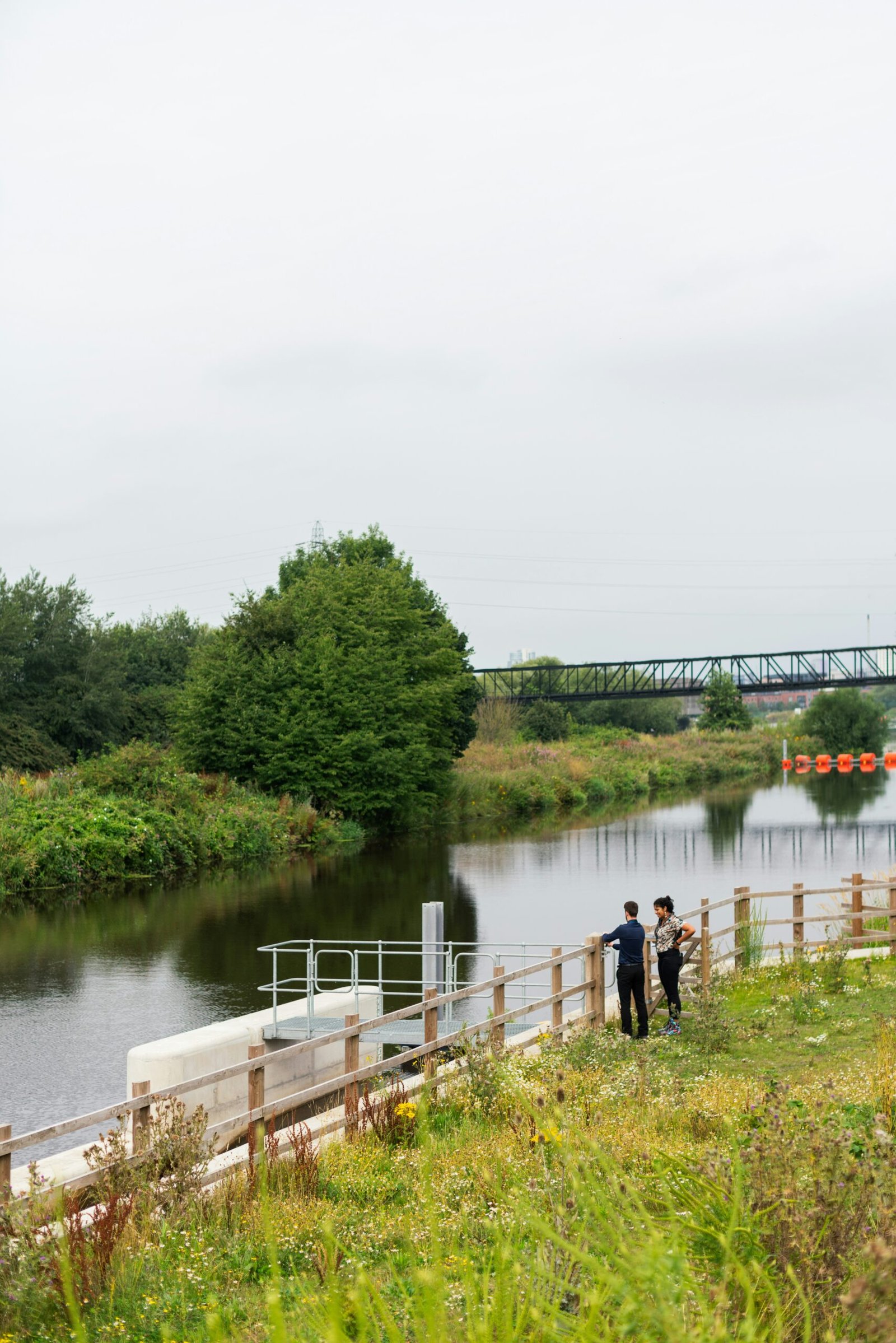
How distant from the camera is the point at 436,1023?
1105cm

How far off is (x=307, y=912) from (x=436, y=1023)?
670 inches

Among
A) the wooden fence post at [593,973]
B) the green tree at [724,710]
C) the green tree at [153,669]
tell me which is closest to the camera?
the wooden fence post at [593,973]

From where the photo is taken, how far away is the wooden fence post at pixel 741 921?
659 inches

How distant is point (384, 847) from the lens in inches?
1631

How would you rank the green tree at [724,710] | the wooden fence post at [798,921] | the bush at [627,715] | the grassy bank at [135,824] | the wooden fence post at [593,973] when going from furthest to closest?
the bush at [627,715] < the green tree at [724,710] < the grassy bank at [135,824] < the wooden fence post at [798,921] < the wooden fence post at [593,973]

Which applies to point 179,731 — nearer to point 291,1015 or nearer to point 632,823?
point 632,823

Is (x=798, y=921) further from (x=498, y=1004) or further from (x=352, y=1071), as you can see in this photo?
(x=352, y=1071)

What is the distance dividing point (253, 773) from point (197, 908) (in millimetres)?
15182

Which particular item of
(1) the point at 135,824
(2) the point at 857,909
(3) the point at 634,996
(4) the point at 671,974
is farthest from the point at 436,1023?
(1) the point at 135,824

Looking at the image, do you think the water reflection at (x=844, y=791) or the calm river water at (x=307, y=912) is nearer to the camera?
the calm river water at (x=307, y=912)

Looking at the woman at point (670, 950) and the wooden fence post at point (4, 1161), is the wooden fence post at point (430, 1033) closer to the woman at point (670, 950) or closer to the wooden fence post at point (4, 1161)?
the woman at point (670, 950)

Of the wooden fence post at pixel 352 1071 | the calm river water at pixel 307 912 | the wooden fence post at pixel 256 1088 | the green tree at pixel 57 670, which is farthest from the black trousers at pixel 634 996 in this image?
the green tree at pixel 57 670

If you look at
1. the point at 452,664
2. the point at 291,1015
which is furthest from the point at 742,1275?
the point at 452,664

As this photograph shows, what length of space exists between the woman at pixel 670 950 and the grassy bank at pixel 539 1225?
2384 mm
